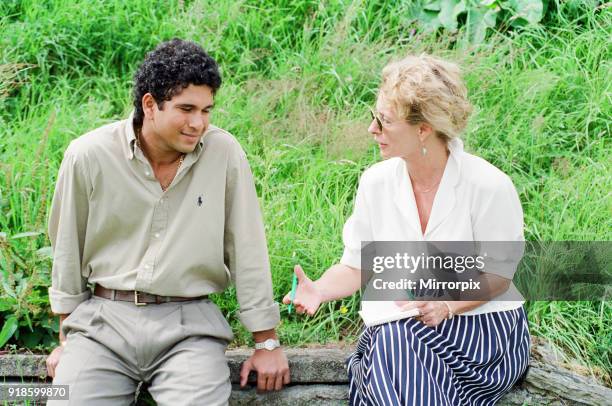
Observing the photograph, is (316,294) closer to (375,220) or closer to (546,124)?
(375,220)

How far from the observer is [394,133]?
329cm

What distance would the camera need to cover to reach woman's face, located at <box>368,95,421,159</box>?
130 inches

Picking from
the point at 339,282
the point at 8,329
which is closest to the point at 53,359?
the point at 8,329

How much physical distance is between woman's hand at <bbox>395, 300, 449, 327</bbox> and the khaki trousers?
0.72 metres

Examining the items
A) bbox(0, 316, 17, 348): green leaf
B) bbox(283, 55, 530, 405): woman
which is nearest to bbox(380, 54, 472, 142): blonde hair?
bbox(283, 55, 530, 405): woman

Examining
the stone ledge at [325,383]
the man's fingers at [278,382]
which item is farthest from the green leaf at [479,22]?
the man's fingers at [278,382]

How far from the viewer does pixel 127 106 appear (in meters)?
4.95

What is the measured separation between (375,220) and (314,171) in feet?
3.73

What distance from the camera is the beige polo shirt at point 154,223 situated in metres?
3.29

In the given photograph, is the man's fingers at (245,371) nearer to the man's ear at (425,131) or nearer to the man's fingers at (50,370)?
the man's fingers at (50,370)

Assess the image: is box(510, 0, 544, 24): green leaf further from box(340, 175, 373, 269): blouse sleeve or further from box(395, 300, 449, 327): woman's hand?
box(395, 300, 449, 327): woman's hand

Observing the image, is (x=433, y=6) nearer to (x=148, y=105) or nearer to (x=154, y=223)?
(x=148, y=105)

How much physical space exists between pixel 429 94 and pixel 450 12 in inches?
94.7

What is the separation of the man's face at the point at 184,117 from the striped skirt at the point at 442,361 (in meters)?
0.94
